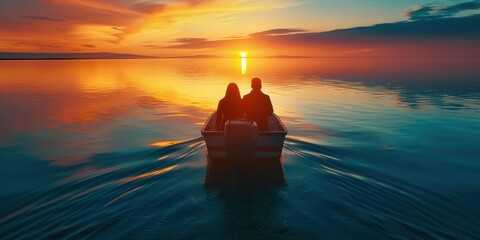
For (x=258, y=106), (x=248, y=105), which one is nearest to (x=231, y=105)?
(x=248, y=105)

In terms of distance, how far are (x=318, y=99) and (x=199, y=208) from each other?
27447mm

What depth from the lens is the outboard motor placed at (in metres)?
9.84

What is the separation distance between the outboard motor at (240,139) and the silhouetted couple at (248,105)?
5.77 ft

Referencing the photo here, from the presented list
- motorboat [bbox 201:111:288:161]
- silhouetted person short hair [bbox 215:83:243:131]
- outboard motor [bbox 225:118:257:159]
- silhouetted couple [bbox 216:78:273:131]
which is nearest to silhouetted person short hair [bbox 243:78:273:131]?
silhouetted couple [bbox 216:78:273:131]

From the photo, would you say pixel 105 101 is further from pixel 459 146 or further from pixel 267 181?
pixel 459 146

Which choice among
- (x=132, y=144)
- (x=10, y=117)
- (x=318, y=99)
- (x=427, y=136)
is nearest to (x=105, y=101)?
(x=10, y=117)

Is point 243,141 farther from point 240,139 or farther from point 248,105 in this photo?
point 248,105

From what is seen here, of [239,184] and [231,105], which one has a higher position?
[231,105]

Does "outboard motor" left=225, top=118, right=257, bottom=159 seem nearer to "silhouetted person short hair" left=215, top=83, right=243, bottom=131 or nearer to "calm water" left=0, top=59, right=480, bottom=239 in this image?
"calm water" left=0, top=59, right=480, bottom=239

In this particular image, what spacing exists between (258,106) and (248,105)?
1.32 feet

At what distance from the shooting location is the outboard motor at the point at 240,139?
984 centimetres

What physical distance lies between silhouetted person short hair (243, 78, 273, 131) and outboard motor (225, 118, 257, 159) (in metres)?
2.00

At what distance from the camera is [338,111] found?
26281mm

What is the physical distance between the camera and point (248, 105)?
12.0 metres
